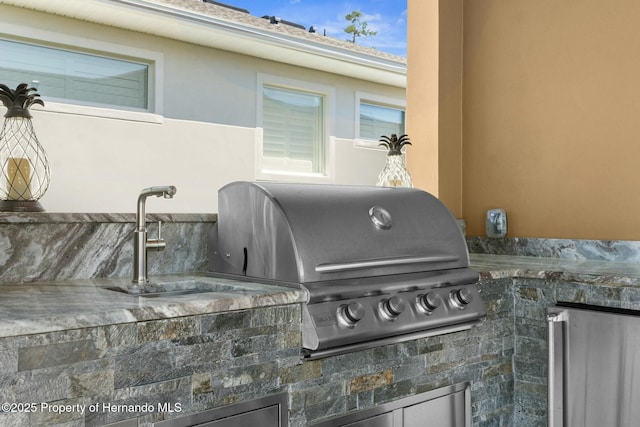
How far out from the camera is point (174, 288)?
1.92m

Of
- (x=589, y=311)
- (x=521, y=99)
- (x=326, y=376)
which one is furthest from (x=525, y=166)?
(x=326, y=376)

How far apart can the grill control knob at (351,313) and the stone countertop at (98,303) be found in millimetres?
140

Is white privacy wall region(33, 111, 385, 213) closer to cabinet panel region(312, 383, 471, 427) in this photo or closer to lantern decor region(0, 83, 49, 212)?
lantern decor region(0, 83, 49, 212)

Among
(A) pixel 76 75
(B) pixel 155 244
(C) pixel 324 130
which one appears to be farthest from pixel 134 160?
(B) pixel 155 244

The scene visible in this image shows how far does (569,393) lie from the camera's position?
2164 millimetres

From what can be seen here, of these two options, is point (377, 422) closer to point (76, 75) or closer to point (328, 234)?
point (328, 234)

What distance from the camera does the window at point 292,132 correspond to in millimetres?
Result: 5750

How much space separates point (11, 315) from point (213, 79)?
4.62 m

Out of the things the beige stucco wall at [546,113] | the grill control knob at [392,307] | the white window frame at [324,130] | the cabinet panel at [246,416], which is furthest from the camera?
the white window frame at [324,130]

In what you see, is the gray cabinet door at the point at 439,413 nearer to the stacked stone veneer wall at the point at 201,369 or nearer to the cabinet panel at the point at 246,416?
the stacked stone veneer wall at the point at 201,369

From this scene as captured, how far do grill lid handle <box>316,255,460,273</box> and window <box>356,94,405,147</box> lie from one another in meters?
4.27

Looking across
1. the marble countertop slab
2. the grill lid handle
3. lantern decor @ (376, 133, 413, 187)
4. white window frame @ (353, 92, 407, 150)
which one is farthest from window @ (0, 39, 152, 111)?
the grill lid handle

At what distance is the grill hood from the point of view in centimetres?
174

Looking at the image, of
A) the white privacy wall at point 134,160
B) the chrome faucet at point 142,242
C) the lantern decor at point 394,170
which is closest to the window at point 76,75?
the white privacy wall at point 134,160
